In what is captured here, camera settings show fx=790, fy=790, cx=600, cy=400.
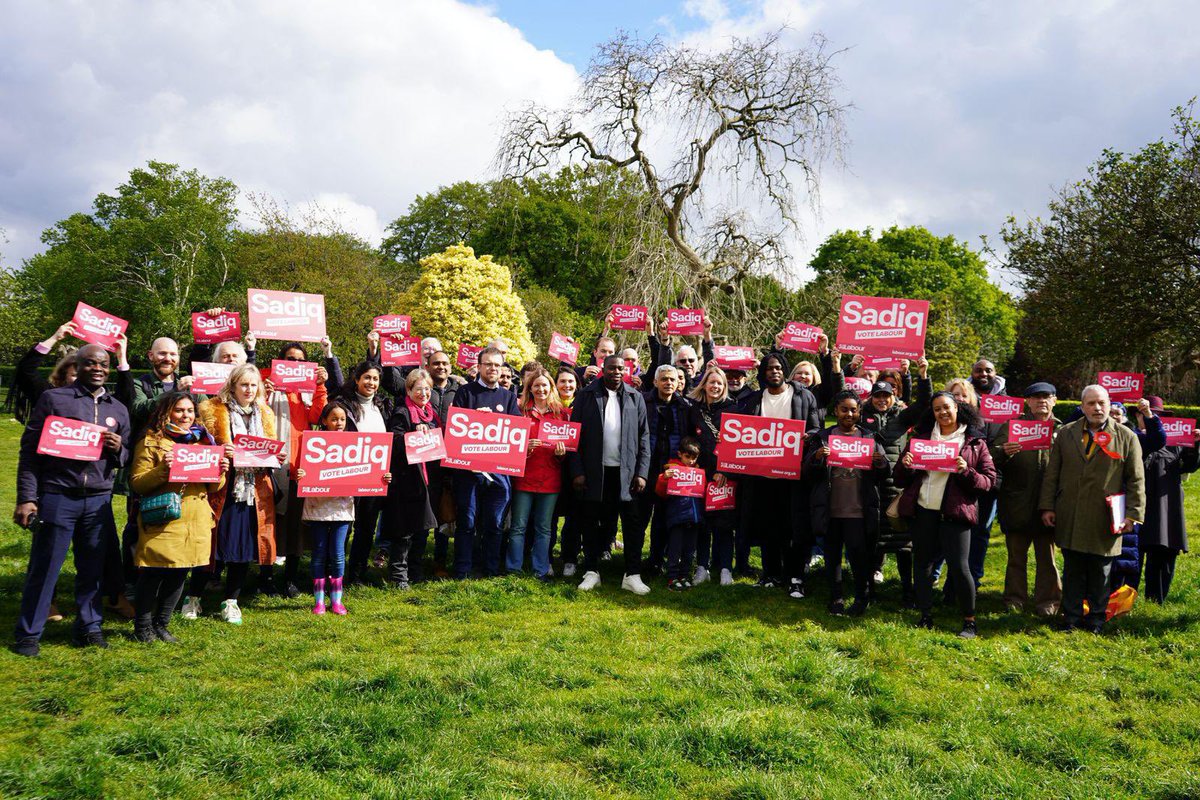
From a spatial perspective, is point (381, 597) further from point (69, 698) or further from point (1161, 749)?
point (1161, 749)

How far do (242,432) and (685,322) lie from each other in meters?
6.37

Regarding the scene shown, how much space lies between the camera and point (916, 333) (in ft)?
29.6

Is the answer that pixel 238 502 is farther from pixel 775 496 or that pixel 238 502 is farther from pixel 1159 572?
pixel 1159 572

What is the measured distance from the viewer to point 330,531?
741 cm

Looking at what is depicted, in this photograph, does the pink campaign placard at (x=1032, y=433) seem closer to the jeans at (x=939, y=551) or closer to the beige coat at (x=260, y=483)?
the jeans at (x=939, y=551)

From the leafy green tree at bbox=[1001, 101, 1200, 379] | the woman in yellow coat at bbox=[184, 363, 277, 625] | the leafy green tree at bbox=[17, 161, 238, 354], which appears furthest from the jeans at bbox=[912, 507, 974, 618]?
the leafy green tree at bbox=[17, 161, 238, 354]

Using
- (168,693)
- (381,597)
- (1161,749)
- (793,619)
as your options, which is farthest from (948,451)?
(168,693)

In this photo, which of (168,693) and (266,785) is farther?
(168,693)

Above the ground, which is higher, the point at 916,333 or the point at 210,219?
the point at 210,219

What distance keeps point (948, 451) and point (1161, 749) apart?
110 inches

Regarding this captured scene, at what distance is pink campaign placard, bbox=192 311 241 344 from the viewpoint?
834cm

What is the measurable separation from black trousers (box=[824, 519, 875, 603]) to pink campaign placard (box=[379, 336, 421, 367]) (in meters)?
5.15

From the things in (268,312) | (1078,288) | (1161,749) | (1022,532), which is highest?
(1078,288)

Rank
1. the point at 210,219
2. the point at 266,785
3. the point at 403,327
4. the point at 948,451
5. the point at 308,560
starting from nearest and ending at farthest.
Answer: the point at 266,785 < the point at 948,451 < the point at 308,560 < the point at 403,327 < the point at 210,219
